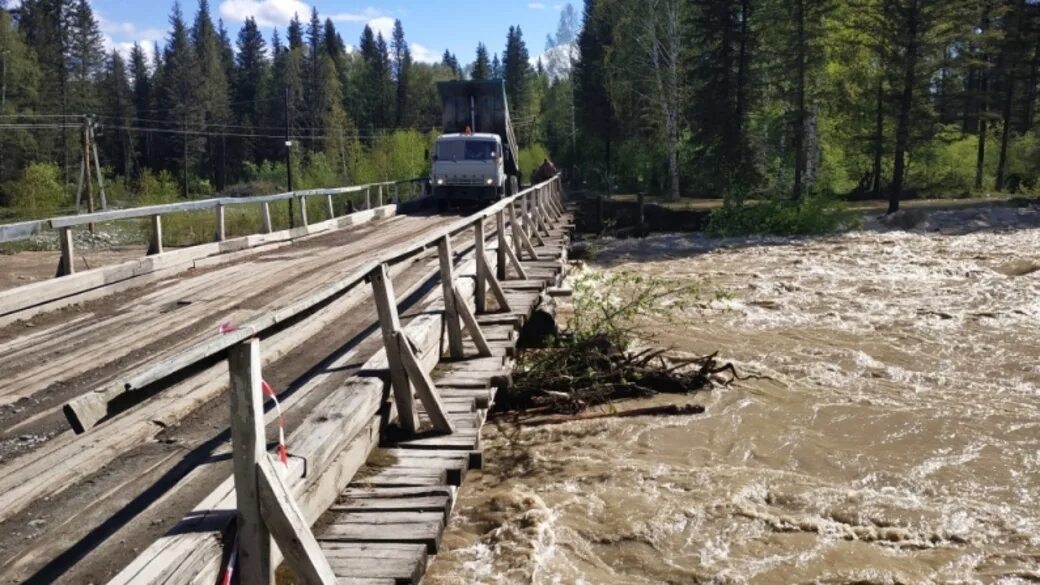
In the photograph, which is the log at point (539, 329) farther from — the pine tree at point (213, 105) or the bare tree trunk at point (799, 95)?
the pine tree at point (213, 105)

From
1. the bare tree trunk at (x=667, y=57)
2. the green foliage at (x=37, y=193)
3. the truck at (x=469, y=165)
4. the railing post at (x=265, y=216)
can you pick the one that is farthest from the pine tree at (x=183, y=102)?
the railing post at (x=265, y=216)

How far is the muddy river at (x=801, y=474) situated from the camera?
21.0ft

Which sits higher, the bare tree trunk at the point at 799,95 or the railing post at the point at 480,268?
the bare tree trunk at the point at 799,95

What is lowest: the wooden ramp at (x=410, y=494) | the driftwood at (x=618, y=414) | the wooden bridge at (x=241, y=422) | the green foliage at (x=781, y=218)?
the driftwood at (x=618, y=414)

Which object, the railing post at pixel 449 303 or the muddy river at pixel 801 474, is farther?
the railing post at pixel 449 303

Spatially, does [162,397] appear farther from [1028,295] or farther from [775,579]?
[1028,295]

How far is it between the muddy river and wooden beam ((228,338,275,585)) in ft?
9.02

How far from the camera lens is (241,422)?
328 centimetres

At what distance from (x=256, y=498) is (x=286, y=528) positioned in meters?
0.17

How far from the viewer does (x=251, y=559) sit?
3.41m

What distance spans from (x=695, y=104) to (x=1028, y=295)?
2162 cm

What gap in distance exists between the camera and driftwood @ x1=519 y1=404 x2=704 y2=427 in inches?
378

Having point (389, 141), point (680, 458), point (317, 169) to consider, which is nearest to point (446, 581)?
point (680, 458)

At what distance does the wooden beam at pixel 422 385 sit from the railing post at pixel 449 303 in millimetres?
1679
